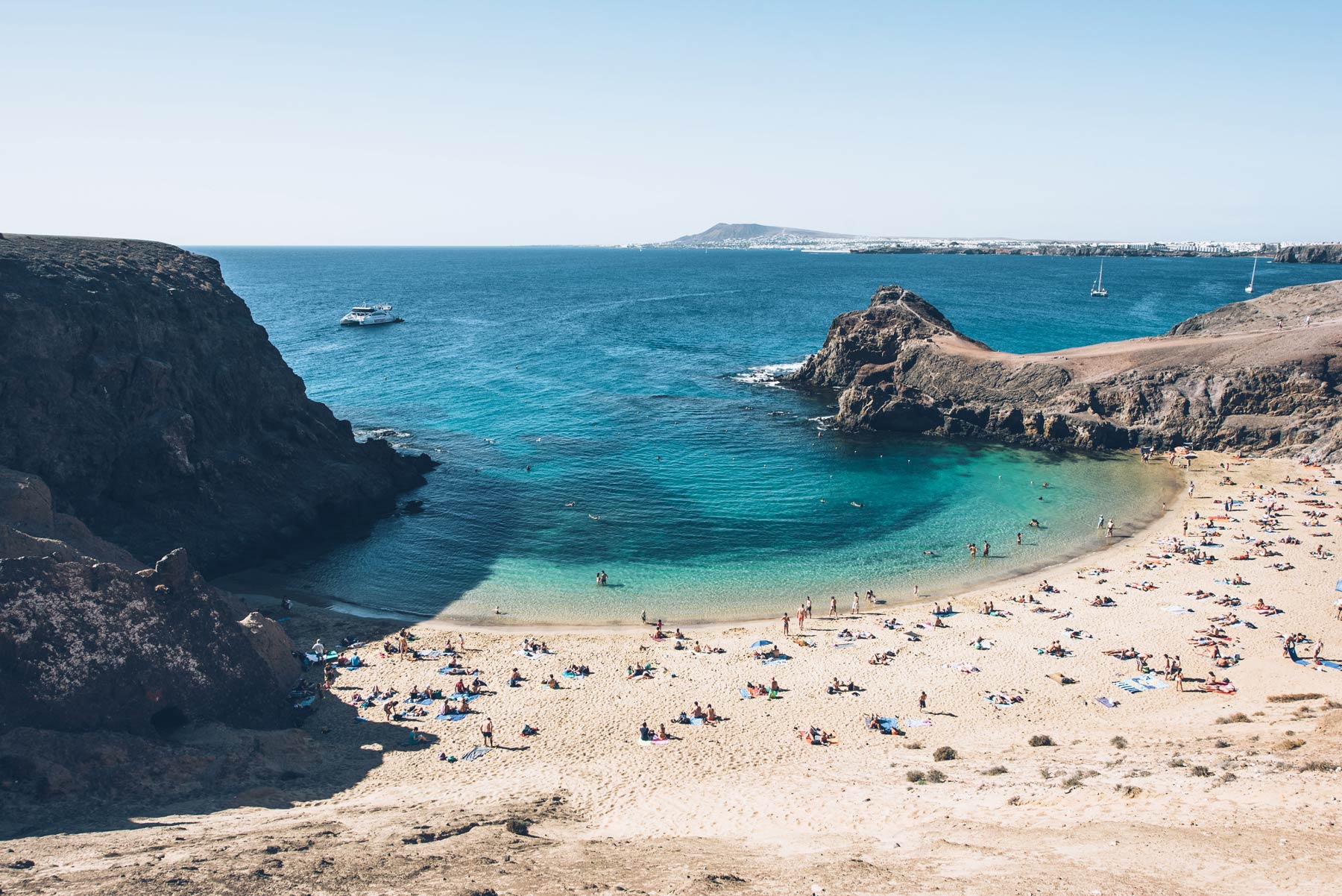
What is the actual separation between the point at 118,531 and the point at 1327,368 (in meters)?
87.1

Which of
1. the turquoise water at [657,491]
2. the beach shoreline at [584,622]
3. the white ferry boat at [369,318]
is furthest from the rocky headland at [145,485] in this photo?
the white ferry boat at [369,318]

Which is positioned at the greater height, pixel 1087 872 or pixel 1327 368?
pixel 1327 368

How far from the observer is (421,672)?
34.7 meters

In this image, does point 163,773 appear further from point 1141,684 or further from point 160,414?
point 1141,684

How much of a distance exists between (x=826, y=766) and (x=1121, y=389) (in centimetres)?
5836

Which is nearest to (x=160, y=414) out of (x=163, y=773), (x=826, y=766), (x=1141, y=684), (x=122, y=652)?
(x=122, y=652)

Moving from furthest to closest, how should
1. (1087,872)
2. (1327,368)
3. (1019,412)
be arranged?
(1019,412) < (1327,368) < (1087,872)

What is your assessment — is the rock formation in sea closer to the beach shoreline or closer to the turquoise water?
the turquoise water

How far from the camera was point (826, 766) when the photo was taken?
26594 millimetres

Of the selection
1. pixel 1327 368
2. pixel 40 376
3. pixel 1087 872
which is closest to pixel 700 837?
pixel 1087 872

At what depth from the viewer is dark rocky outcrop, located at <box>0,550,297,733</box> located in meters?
23.8

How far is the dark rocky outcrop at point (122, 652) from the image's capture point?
23766 mm

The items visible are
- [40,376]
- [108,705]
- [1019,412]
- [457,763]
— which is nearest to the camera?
[108,705]

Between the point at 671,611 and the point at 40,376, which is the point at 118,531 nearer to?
the point at 40,376
